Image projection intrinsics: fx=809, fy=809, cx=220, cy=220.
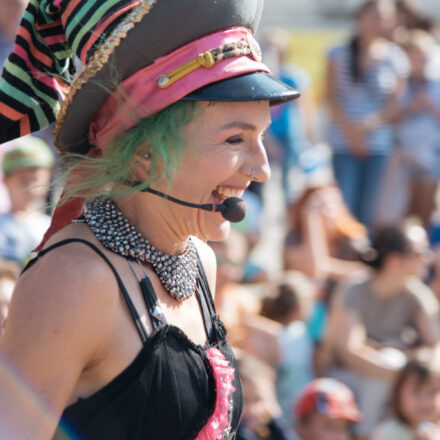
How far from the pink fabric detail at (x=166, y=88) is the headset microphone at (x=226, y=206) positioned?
A: 0.16 meters

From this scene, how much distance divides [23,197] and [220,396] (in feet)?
7.80

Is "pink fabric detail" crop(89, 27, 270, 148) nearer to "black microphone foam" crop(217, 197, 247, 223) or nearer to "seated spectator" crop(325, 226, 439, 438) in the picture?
"black microphone foam" crop(217, 197, 247, 223)

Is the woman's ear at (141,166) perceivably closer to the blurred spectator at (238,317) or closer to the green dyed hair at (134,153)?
the green dyed hair at (134,153)

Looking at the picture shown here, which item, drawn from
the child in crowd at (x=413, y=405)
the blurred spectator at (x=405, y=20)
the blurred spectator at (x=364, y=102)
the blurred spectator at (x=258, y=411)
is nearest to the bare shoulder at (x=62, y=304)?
the blurred spectator at (x=258, y=411)

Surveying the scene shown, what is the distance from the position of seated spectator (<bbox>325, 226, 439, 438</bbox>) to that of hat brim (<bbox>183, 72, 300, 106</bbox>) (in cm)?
268

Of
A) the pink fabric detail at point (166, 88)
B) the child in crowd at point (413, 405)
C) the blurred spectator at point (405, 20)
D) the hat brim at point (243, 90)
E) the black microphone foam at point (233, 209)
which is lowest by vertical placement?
the child in crowd at point (413, 405)

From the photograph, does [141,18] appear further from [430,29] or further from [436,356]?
[430,29]

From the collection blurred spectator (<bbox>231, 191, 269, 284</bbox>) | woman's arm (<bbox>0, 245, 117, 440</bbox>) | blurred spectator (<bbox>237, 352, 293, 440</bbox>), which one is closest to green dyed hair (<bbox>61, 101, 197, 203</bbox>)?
woman's arm (<bbox>0, 245, 117, 440</bbox>)

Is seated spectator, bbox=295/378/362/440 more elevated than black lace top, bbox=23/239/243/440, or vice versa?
black lace top, bbox=23/239/243/440

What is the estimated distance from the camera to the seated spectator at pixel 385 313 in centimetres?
415

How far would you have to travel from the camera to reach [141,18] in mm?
1616

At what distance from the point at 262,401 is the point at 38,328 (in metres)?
2.08

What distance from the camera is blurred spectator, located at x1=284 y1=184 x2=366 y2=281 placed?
199 inches

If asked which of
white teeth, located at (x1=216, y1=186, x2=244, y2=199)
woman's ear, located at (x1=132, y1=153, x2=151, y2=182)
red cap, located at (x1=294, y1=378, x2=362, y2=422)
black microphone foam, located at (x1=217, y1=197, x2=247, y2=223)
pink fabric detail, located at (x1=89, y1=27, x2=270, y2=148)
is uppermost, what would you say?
pink fabric detail, located at (x1=89, y1=27, x2=270, y2=148)
